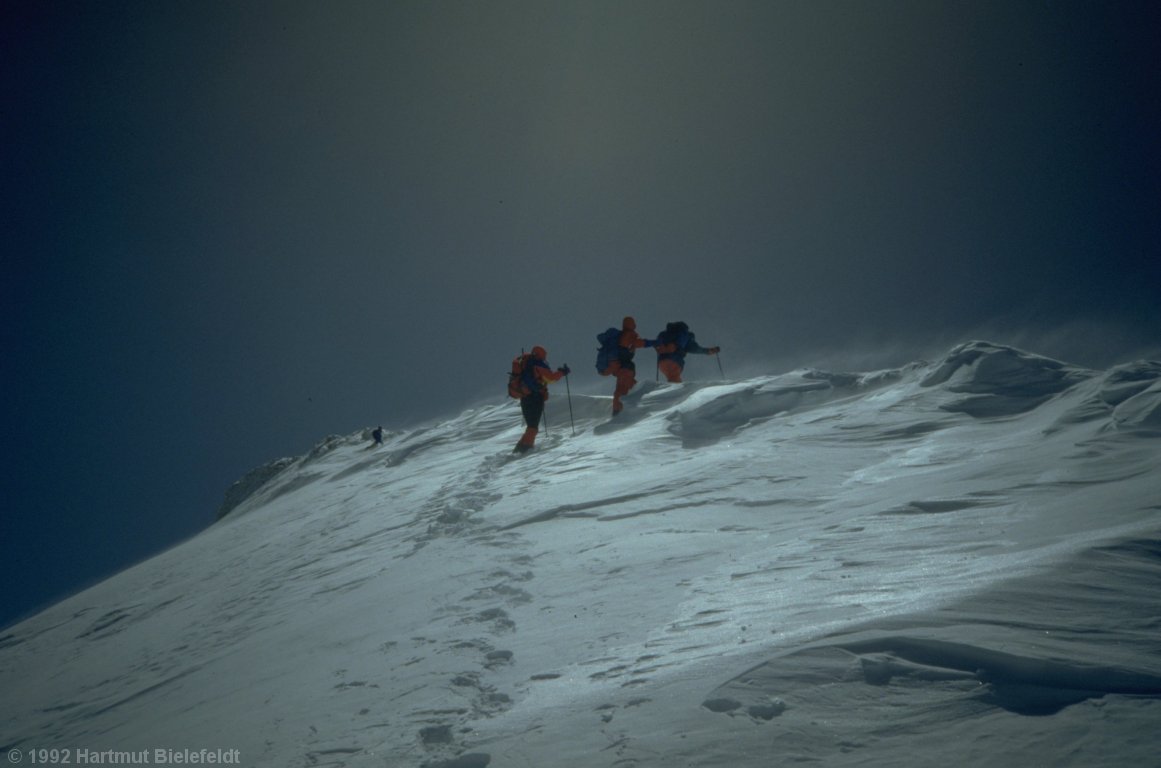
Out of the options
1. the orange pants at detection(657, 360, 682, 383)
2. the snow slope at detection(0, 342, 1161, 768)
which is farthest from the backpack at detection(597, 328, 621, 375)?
the snow slope at detection(0, 342, 1161, 768)

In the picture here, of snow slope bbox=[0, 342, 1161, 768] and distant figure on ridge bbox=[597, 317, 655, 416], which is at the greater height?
distant figure on ridge bbox=[597, 317, 655, 416]

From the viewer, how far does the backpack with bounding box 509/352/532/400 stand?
43.0ft

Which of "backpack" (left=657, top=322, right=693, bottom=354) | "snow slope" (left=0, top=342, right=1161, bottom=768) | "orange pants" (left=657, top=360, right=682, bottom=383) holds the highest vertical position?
"backpack" (left=657, top=322, right=693, bottom=354)

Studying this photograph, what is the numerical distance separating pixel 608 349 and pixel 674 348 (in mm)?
1612

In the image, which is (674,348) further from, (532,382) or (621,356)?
(532,382)

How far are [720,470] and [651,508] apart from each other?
143 cm

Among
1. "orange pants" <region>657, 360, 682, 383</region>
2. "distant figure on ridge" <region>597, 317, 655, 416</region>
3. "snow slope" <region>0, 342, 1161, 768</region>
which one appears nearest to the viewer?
"snow slope" <region>0, 342, 1161, 768</region>

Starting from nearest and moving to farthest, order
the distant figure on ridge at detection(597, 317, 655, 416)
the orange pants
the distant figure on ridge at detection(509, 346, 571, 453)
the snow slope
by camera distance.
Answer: the snow slope
the distant figure on ridge at detection(509, 346, 571, 453)
the distant figure on ridge at detection(597, 317, 655, 416)
the orange pants

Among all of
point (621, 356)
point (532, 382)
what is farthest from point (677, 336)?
point (532, 382)

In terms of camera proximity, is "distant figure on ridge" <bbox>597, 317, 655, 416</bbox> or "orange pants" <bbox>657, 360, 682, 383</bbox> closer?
"distant figure on ridge" <bbox>597, 317, 655, 416</bbox>

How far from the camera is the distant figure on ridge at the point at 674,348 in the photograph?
1443 centimetres

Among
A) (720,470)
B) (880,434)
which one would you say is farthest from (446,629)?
(880,434)

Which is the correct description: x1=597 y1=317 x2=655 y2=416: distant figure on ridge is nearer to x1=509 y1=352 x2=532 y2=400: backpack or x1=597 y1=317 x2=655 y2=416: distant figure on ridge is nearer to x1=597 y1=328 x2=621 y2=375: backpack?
x1=597 y1=328 x2=621 y2=375: backpack

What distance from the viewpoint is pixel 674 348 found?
1445 cm
